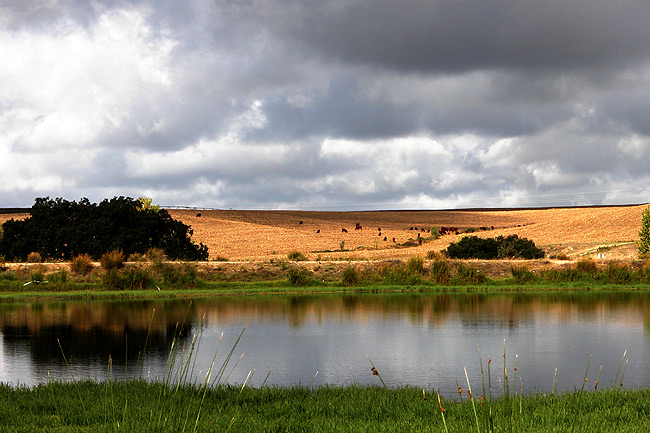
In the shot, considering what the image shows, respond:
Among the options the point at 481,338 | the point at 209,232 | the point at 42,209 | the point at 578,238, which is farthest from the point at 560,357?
the point at 209,232

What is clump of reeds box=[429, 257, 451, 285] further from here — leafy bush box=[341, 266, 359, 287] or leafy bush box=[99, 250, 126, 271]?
leafy bush box=[99, 250, 126, 271]

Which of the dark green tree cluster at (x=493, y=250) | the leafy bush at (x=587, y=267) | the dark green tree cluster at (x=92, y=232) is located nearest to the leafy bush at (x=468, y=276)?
the leafy bush at (x=587, y=267)

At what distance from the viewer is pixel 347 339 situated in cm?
1670

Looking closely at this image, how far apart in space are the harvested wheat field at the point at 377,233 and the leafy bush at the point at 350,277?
20.5 ft

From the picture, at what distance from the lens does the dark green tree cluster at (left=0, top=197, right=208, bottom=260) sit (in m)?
39.2

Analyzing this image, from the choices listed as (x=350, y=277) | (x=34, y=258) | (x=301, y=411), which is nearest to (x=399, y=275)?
(x=350, y=277)

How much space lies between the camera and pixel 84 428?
8094mm

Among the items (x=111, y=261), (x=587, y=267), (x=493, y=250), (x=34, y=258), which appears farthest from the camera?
(x=493, y=250)

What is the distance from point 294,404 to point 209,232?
6987 centimetres

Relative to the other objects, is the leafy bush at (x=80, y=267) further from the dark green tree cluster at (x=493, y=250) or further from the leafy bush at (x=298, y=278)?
the dark green tree cluster at (x=493, y=250)

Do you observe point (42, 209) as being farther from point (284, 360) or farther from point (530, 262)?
point (284, 360)

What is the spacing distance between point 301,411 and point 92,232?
109 feet

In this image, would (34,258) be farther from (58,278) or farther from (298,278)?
(298,278)

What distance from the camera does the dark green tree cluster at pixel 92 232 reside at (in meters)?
39.2
